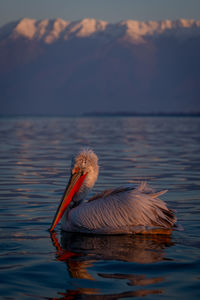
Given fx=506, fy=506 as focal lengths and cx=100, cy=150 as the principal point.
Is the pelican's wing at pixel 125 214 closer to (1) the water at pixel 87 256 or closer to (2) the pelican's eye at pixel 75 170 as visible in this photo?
(1) the water at pixel 87 256

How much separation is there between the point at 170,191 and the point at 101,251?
132 inches

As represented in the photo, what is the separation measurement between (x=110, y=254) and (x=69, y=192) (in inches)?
52.8

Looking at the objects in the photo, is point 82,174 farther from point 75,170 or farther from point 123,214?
point 123,214

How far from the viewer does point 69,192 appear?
5.85 m

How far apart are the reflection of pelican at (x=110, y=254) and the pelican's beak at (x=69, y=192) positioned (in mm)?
192

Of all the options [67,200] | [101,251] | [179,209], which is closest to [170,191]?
[179,209]

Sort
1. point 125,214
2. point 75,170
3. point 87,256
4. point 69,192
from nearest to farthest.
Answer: point 87,256 < point 125,214 < point 69,192 < point 75,170

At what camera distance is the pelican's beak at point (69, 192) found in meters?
5.60

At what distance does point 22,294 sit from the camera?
3639mm

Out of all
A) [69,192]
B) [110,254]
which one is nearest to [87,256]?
[110,254]

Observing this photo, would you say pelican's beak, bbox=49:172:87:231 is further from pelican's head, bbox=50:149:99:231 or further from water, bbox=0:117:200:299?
water, bbox=0:117:200:299

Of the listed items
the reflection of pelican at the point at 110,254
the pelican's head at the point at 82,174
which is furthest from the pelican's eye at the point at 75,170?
the reflection of pelican at the point at 110,254

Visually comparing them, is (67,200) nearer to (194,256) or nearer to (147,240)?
(147,240)

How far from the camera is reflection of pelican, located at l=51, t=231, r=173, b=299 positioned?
3782 millimetres
